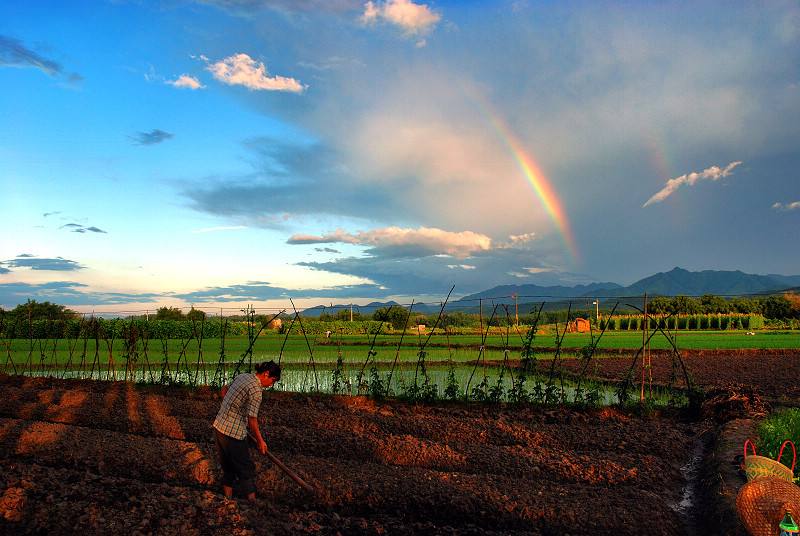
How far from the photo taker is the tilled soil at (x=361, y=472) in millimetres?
5605

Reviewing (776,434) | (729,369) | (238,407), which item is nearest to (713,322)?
(729,369)

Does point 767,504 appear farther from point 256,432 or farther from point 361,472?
point 256,432

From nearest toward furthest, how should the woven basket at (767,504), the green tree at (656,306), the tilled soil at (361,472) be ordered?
the woven basket at (767,504) → the tilled soil at (361,472) → the green tree at (656,306)

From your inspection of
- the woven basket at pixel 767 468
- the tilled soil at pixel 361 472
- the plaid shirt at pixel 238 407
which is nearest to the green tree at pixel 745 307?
the tilled soil at pixel 361 472

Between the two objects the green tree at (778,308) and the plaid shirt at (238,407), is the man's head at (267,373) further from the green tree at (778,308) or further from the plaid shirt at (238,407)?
the green tree at (778,308)

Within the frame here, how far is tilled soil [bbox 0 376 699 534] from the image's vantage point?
561 centimetres

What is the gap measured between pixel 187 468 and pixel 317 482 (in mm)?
1760

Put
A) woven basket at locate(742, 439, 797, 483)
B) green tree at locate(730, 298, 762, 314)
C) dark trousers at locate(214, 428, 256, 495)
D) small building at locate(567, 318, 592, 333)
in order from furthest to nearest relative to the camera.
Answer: green tree at locate(730, 298, 762, 314)
small building at locate(567, 318, 592, 333)
dark trousers at locate(214, 428, 256, 495)
woven basket at locate(742, 439, 797, 483)

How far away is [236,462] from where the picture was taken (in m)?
6.16

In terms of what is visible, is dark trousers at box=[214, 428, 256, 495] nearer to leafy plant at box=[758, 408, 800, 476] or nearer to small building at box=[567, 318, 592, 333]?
leafy plant at box=[758, 408, 800, 476]

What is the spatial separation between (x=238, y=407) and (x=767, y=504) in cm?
477

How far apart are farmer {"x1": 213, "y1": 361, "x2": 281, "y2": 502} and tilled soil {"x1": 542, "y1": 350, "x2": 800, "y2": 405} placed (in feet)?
28.8

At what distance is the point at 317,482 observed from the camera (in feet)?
21.7

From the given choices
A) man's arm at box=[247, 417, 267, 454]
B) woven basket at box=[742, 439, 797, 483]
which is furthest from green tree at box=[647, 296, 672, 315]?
man's arm at box=[247, 417, 267, 454]
